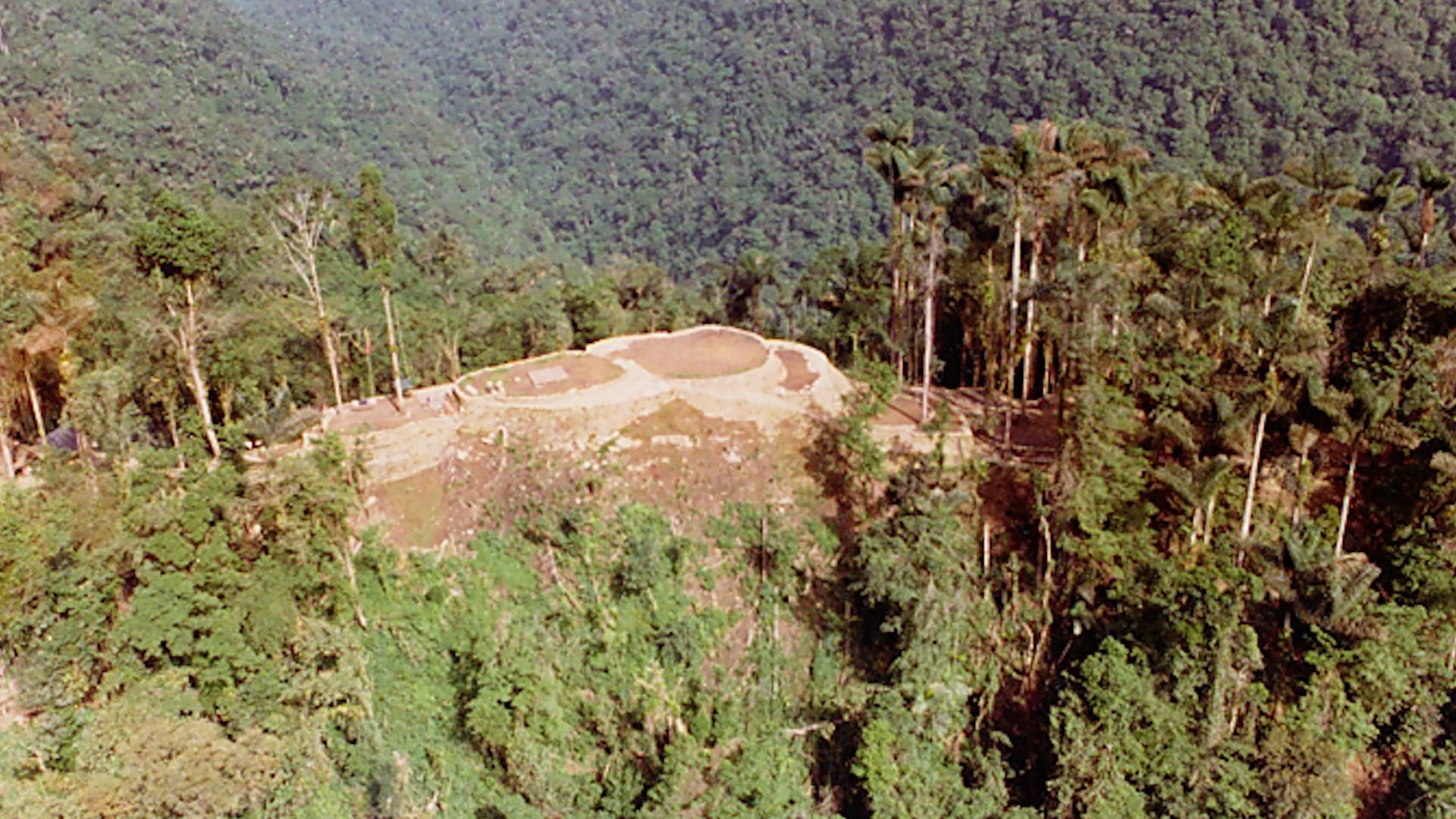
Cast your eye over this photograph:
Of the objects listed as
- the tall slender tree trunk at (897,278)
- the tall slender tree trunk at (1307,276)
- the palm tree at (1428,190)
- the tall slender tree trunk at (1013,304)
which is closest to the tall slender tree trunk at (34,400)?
the tall slender tree trunk at (897,278)

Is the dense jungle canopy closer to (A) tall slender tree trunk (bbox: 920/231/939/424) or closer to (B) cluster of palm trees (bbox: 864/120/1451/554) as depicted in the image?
(B) cluster of palm trees (bbox: 864/120/1451/554)

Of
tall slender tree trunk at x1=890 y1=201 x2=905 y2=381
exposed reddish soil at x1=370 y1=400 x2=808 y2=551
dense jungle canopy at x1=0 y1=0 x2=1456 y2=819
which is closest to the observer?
dense jungle canopy at x1=0 y1=0 x2=1456 y2=819

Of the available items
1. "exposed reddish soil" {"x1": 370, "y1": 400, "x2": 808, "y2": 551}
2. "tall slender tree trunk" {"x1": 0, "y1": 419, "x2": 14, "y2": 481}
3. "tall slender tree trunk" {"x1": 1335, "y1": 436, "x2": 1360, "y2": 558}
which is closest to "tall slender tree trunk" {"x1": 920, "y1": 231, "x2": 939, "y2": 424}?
"exposed reddish soil" {"x1": 370, "y1": 400, "x2": 808, "y2": 551}

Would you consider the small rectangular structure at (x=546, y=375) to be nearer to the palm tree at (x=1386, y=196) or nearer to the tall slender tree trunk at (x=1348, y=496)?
the tall slender tree trunk at (x=1348, y=496)

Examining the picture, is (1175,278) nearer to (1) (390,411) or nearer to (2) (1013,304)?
(2) (1013,304)

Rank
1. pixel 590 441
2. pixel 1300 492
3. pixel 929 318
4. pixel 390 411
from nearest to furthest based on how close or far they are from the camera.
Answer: pixel 1300 492, pixel 590 441, pixel 929 318, pixel 390 411

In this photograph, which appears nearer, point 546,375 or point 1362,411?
point 1362,411

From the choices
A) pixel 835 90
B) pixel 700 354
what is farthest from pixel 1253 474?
pixel 835 90
